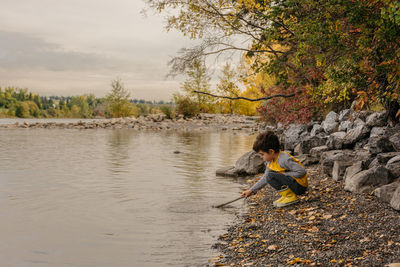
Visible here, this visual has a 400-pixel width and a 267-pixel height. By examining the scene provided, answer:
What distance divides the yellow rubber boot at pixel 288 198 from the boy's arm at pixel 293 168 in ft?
1.08

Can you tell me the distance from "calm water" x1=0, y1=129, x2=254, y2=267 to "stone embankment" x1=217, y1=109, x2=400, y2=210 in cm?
200

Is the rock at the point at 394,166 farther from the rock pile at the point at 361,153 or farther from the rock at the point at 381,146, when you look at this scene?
the rock at the point at 381,146

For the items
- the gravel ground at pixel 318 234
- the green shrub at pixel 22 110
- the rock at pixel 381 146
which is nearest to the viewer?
the gravel ground at pixel 318 234

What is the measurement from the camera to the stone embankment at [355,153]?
6.11m

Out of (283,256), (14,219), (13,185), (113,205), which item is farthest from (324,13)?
(13,185)

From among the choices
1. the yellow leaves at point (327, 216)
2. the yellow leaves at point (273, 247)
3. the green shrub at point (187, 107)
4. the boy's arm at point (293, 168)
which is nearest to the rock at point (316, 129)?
the boy's arm at point (293, 168)

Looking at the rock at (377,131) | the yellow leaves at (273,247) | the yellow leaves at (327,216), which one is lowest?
the yellow leaves at (273,247)

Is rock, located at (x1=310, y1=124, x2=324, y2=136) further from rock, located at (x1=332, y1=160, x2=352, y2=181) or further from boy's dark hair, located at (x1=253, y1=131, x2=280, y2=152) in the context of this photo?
boy's dark hair, located at (x1=253, y1=131, x2=280, y2=152)

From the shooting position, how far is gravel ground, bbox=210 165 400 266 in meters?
4.08

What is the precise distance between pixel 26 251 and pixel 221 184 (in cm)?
543

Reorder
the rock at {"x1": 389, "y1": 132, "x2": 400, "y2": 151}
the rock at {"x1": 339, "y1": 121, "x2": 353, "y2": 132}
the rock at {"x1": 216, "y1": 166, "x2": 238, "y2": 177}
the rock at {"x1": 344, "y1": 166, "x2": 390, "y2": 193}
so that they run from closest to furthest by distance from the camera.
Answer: the rock at {"x1": 344, "y1": 166, "x2": 390, "y2": 193}, the rock at {"x1": 389, "y1": 132, "x2": 400, "y2": 151}, the rock at {"x1": 216, "y1": 166, "x2": 238, "y2": 177}, the rock at {"x1": 339, "y1": 121, "x2": 353, "y2": 132}

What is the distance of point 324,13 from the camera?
660 centimetres

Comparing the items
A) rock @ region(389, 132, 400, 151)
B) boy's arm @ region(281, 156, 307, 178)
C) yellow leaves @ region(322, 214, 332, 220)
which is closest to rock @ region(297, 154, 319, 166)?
rock @ region(389, 132, 400, 151)

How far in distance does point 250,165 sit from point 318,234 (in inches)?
233
